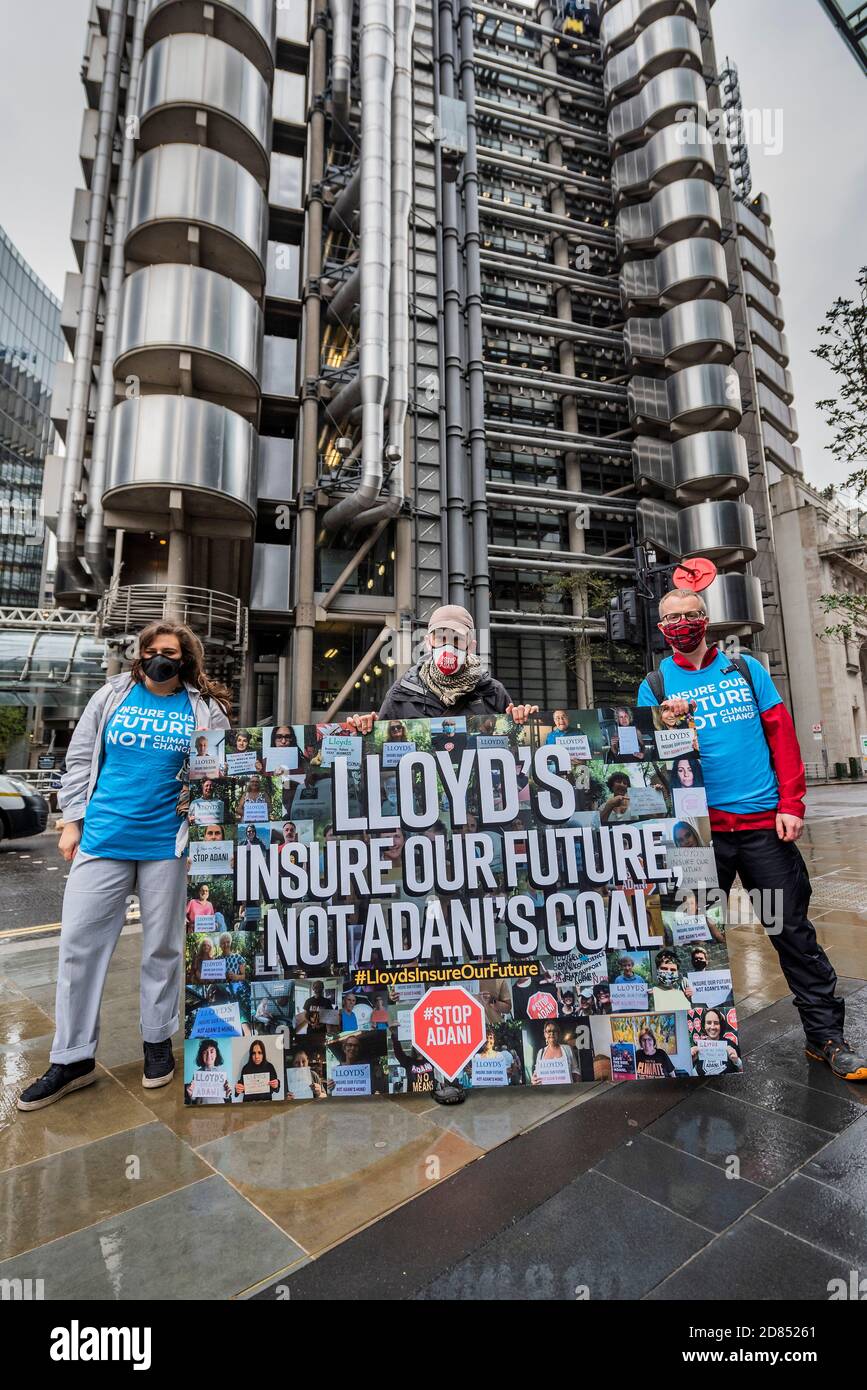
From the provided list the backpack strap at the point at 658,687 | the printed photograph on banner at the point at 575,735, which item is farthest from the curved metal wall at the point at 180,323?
the printed photograph on banner at the point at 575,735

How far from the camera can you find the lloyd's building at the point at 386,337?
17.6 metres

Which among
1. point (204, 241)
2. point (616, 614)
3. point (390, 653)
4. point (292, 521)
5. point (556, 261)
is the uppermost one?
point (556, 261)

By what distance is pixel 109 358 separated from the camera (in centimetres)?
1883

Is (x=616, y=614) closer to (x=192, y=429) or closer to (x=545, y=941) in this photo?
(x=545, y=941)

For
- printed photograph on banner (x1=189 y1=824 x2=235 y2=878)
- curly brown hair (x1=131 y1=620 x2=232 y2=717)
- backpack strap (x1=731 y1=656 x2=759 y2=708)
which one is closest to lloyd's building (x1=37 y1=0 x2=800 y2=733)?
curly brown hair (x1=131 y1=620 x2=232 y2=717)

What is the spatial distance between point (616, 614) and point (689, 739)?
802cm

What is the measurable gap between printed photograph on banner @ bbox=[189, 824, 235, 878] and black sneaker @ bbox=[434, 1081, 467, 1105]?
1294mm

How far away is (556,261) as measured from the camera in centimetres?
3291

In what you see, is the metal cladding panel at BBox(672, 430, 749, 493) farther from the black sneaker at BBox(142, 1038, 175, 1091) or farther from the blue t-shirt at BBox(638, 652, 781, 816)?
the black sneaker at BBox(142, 1038, 175, 1091)

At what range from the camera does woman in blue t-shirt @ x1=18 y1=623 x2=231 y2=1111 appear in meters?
2.90

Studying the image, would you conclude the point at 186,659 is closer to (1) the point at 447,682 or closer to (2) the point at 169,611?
(1) the point at 447,682

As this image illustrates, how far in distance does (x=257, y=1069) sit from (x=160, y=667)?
1.86 m

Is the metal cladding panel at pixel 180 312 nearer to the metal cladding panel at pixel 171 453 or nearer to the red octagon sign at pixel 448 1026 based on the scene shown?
the metal cladding panel at pixel 171 453
